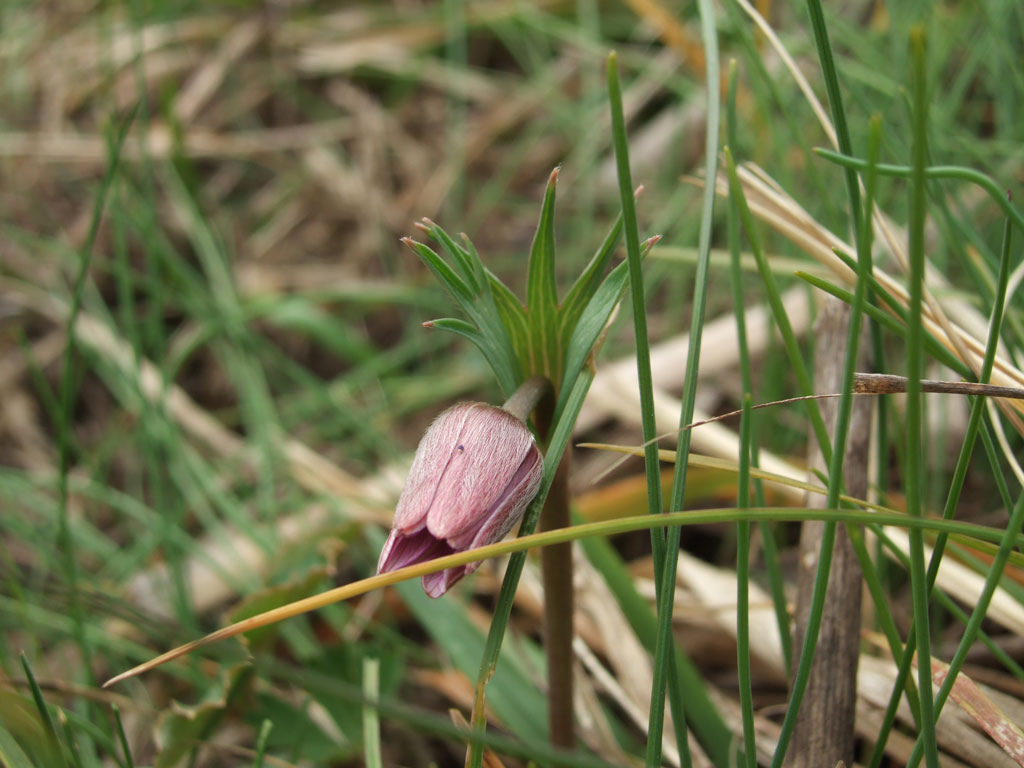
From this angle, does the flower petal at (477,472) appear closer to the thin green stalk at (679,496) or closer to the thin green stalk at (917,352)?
the thin green stalk at (679,496)

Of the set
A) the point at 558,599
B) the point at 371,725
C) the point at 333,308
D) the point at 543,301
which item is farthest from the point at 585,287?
the point at 333,308

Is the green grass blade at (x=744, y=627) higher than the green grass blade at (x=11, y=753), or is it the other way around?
the green grass blade at (x=744, y=627)

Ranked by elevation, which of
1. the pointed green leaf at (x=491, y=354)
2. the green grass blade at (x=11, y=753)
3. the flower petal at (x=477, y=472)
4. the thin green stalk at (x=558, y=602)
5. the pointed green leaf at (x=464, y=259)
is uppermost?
the pointed green leaf at (x=464, y=259)

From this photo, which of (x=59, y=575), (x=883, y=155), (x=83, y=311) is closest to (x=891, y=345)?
(x=883, y=155)

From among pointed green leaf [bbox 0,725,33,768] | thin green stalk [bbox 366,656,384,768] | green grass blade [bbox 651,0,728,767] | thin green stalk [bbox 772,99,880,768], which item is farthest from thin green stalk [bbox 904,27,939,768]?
pointed green leaf [bbox 0,725,33,768]

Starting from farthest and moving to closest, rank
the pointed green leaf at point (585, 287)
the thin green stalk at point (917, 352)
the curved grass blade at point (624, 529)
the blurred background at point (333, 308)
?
the blurred background at point (333, 308) < the pointed green leaf at point (585, 287) < the curved grass blade at point (624, 529) < the thin green stalk at point (917, 352)

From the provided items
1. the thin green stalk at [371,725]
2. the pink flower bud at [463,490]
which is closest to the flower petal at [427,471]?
the pink flower bud at [463,490]
